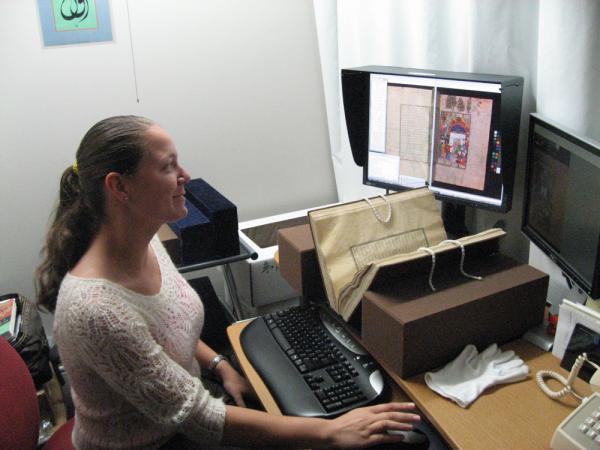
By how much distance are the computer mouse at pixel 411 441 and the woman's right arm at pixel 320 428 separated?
0.01 meters

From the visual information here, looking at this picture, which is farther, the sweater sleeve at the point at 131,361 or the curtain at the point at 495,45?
the curtain at the point at 495,45

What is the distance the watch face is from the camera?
109cm

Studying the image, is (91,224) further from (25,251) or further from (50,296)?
(25,251)

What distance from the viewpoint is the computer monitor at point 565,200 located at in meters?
1.10

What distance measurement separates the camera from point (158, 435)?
115 centimetres

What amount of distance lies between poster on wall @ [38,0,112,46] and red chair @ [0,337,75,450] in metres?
1.16

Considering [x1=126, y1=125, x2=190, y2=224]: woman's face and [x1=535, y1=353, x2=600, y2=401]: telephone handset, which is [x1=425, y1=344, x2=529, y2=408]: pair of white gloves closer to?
[x1=535, y1=353, x2=600, y2=401]: telephone handset

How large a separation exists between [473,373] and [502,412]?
10cm

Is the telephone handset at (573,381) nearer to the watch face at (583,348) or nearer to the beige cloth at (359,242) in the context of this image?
the watch face at (583,348)

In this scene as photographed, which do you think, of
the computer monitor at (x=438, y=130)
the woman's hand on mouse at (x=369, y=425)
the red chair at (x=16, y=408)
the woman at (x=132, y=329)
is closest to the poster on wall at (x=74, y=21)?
the computer monitor at (x=438, y=130)

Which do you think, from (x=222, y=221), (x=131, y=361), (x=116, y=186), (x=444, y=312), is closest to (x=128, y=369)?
(x=131, y=361)

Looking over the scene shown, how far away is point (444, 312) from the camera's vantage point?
110 cm

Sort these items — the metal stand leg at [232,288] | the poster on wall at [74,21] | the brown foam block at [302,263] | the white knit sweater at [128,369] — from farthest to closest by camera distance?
the metal stand leg at [232,288], the poster on wall at [74,21], the brown foam block at [302,263], the white knit sweater at [128,369]

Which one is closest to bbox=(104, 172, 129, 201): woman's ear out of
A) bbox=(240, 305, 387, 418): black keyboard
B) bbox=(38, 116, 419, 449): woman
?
bbox=(38, 116, 419, 449): woman
